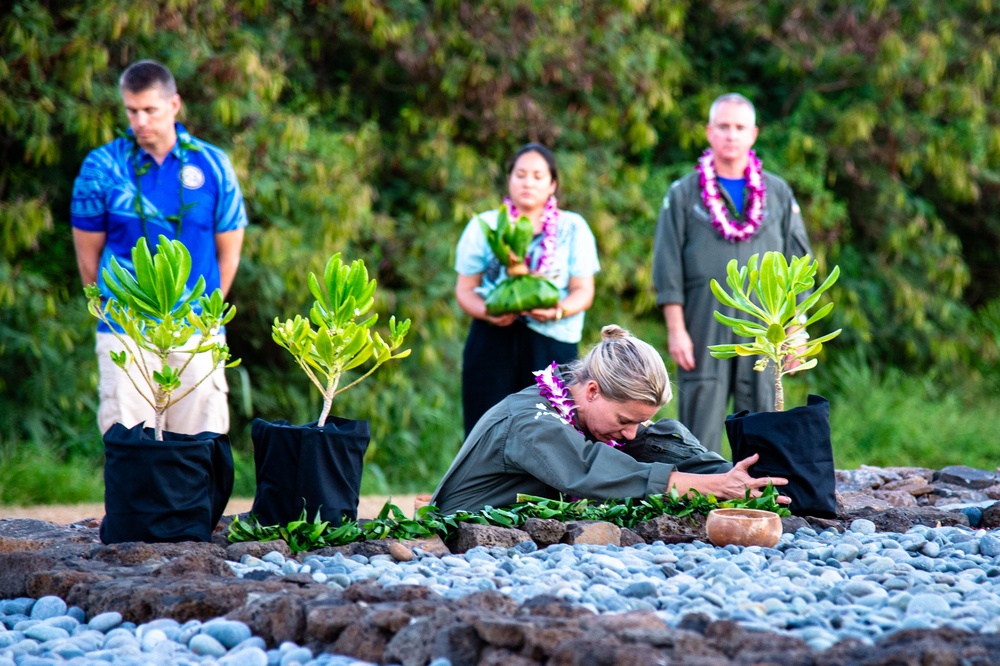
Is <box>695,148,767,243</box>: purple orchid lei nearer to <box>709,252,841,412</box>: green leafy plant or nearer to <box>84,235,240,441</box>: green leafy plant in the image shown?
<box>709,252,841,412</box>: green leafy plant

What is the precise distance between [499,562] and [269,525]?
71 centimetres

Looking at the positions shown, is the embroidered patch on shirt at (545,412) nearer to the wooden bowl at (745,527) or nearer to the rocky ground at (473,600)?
the rocky ground at (473,600)

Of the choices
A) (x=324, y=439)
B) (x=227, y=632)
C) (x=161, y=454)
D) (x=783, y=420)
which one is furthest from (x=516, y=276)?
(x=227, y=632)

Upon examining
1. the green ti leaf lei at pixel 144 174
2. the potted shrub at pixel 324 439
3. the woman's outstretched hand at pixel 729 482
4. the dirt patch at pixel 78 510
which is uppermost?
the green ti leaf lei at pixel 144 174

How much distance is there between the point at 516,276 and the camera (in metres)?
4.70

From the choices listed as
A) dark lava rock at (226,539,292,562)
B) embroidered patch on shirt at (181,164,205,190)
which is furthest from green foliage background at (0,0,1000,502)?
dark lava rock at (226,539,292,562)

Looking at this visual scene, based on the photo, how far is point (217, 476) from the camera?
309cm

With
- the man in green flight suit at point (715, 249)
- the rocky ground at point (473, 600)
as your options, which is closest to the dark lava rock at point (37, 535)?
the rocky ground at point (473, 600)

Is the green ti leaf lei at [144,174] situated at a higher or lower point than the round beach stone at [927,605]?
higher

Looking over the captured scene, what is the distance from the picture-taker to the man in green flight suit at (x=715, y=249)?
16.3 ft

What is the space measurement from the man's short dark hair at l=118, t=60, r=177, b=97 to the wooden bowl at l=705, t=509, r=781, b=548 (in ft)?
8.97

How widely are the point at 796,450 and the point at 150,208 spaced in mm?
2570

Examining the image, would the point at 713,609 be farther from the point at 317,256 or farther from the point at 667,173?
the point at 667,173

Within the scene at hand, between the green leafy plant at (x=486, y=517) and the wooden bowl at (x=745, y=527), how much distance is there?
0.23 m
